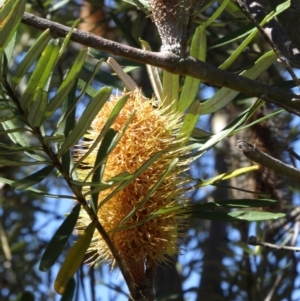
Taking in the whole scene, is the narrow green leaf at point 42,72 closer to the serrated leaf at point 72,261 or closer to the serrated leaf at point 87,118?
the serrated leaf at point 87,118

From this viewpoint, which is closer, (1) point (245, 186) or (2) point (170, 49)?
(2) point (170, 49)

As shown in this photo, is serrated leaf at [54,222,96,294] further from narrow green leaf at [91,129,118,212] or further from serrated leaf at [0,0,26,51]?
serrated leaf at [0,0,26,51]

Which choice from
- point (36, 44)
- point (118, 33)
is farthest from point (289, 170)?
point (118, 33)

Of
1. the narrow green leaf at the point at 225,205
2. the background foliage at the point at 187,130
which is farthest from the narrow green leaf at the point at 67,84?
the narrow green leaf at the point at 225,205

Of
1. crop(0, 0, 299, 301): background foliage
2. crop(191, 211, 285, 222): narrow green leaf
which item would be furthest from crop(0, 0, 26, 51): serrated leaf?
crop(191, 211, 285, 222): narrow green leaf

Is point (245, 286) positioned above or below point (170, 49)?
below

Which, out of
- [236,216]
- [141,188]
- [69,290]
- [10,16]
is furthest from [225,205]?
[10,16]

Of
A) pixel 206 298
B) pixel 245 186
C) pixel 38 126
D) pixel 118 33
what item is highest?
pixel 118 33

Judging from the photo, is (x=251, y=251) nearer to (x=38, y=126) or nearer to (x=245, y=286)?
(x=245, y=286)
